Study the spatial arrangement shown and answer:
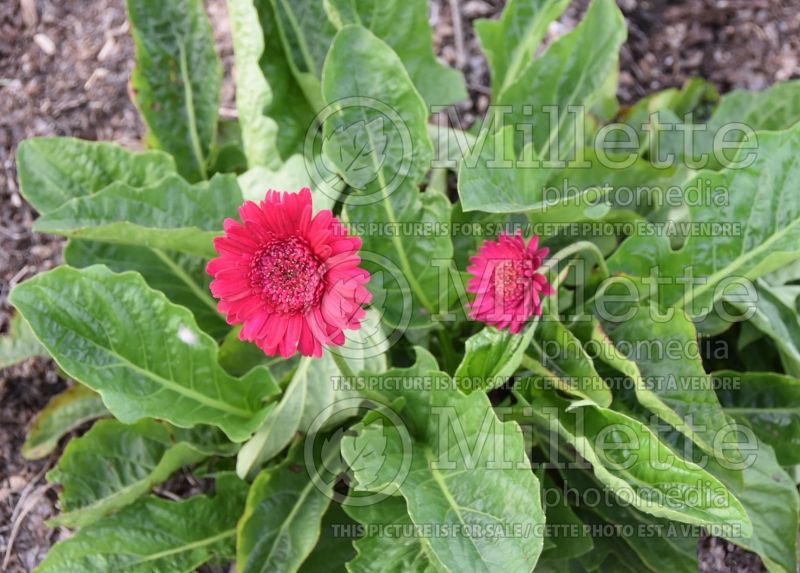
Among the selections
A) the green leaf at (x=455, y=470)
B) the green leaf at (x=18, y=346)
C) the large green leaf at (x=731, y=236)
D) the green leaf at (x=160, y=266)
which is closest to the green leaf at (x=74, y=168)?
the green leaf at (x=160, y=266)

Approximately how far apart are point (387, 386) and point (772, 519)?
0.89 meters

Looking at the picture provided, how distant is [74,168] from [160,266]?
313 mm

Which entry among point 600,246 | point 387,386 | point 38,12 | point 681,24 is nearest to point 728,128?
point 600,246

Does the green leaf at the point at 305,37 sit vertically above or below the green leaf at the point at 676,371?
above

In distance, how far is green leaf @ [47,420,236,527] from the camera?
1.95 meters

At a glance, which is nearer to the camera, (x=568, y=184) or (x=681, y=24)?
(x=568, y=184)

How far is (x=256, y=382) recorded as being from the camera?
6.40ft

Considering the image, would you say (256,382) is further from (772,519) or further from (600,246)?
(772,519)

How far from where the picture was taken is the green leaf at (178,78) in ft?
7.23

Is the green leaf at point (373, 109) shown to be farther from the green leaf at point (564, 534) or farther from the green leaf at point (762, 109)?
the green leaf at point (762, 109)

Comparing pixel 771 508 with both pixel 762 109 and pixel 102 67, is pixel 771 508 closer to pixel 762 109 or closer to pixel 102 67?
pixel 762 109

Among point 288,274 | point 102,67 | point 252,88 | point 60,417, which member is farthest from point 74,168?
point 288,274

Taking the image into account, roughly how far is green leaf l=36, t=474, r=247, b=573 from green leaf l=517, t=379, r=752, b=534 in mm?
774

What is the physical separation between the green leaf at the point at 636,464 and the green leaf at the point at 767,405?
0.41 meters
